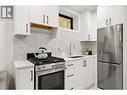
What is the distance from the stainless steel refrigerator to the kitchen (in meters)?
0.19

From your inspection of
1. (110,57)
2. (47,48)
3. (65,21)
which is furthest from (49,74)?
(65,21)

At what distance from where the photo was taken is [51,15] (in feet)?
6.87

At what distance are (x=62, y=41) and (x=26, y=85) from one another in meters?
1.47

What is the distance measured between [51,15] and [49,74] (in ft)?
3.49

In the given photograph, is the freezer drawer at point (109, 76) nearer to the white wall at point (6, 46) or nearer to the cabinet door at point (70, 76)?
the cabinet door at point (70, 76)

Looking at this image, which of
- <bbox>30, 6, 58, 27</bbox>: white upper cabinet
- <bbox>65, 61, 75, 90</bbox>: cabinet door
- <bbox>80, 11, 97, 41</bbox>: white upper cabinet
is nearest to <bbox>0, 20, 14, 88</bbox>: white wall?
<bbox>30, 6, 58, 27</bbox>: white upper cabinet

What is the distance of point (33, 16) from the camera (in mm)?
1807

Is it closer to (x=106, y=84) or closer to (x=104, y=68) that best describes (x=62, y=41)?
(x=104, y=68)

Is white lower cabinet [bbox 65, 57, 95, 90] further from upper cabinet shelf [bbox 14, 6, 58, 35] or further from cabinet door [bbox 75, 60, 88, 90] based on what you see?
upper cabinet shelf [bbox 14, 6, 58, 35]

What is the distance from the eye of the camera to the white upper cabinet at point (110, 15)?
1.97 metres

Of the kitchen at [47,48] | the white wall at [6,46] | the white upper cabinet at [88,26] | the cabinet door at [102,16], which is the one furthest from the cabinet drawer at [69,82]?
the white upper cabinet at [88,26]

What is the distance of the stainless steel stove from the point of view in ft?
5.06

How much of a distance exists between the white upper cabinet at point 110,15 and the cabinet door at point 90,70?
809 mm
